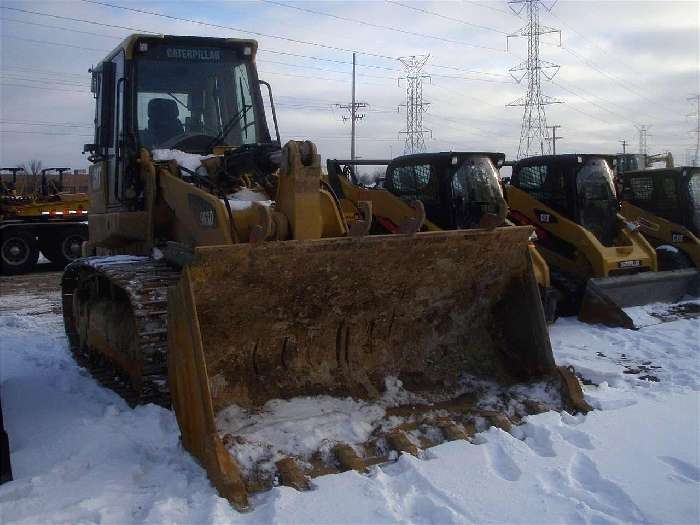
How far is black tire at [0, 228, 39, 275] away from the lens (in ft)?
48.9

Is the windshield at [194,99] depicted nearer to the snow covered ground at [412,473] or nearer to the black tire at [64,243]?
the snow covered ground at [412,473]

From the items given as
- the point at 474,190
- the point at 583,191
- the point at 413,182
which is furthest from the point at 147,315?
the point at 583,191

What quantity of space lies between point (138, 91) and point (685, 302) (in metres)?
7.44

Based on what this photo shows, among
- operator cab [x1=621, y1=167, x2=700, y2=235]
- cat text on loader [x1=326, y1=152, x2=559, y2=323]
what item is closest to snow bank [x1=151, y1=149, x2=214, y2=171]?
cat text on loader [x1=326, y1=152, x2=559, y2=323]

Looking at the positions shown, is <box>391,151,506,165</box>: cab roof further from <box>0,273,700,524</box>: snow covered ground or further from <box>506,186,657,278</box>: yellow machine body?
<box>0,273,700,524</box>: snow covered ground

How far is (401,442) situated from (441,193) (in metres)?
5.20

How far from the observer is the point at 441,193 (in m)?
8.80

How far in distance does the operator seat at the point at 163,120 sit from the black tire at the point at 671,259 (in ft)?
24.1

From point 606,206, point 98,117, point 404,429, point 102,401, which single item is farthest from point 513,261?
point 606,206

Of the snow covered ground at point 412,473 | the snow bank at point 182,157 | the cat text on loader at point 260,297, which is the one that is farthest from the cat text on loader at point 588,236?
the snow bank at point 182,157

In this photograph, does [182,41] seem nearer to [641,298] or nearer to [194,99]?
[194,99]

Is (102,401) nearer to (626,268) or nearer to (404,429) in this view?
(404,429)

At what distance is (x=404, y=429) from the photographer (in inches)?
168

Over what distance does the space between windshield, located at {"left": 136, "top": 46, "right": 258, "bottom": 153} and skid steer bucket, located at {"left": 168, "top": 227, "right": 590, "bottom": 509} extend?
1.71 metres
